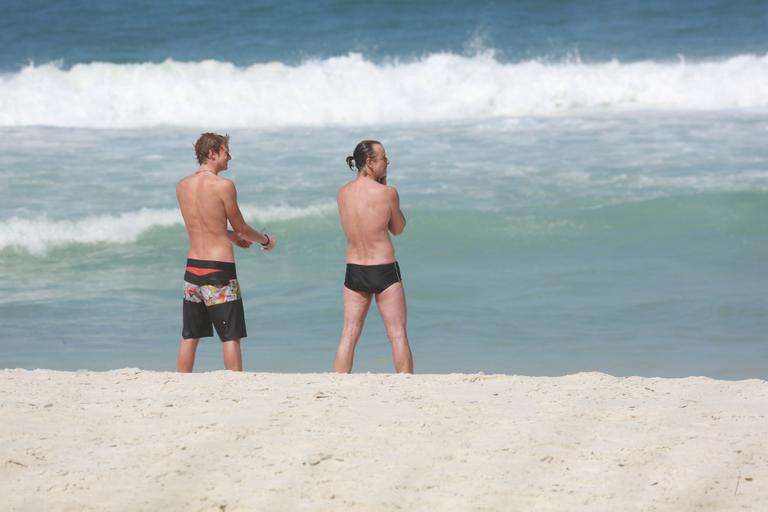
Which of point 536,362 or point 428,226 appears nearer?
point 536,362

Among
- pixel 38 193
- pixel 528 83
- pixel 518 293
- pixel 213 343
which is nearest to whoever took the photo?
pixel 213 343

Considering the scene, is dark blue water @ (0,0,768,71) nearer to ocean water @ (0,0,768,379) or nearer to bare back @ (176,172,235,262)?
ocean water @ (0,0,768,379)

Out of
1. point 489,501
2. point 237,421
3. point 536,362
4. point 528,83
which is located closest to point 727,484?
point 489,501

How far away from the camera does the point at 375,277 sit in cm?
610

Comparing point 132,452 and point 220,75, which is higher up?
point 220,75

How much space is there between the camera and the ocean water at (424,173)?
848 cm

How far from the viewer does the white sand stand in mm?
4172

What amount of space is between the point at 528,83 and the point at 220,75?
21.1 ft

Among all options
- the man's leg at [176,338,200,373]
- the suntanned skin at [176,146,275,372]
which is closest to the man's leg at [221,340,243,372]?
the suntanned skin at [176,146,275,372]

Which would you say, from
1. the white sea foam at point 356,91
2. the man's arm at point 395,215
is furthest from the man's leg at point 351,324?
the white sea foam at point 356,91

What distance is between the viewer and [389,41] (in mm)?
26609

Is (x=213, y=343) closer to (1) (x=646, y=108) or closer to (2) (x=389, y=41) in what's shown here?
(1) (x=646, y=108)

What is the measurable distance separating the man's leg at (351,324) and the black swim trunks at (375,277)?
0.23 ft

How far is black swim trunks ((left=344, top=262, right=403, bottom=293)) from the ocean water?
5.30 feet
